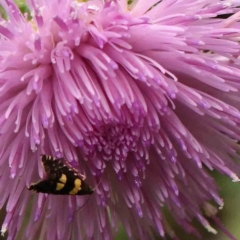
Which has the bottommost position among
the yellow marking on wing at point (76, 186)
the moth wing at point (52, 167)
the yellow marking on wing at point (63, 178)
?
the yellow marking on wing at point (76, 186)

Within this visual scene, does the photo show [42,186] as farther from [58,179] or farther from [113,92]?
[113,92]

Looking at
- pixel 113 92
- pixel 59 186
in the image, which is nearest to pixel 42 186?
pixel 59 186

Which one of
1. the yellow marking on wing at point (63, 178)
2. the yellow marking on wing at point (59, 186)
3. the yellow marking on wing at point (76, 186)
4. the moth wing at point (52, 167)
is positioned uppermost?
the moth wing at point (52, 167)

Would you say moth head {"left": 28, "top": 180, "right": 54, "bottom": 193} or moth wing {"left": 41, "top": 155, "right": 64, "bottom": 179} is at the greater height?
moth wing {"left": 41, "top": 155, "right": 64, "bottom": 179}

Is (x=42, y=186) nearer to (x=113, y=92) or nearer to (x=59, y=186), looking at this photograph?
(x=59, y=186)

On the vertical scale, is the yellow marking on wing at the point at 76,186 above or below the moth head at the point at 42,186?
below
